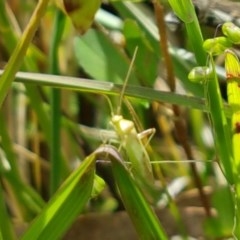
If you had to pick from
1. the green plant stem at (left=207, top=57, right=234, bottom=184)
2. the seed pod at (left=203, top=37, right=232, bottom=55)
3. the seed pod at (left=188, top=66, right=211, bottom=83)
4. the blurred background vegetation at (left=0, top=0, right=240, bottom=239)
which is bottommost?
the blurred background vegetation at (left=0, top=0, right=240, bottom=239)

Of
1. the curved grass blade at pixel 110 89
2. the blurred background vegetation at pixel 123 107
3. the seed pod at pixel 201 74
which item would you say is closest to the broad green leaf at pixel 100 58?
the blurred background vegetation at pixel 123 107

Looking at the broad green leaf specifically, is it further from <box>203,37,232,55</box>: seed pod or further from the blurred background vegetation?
<box>203,37,232,55</box>: seed pod

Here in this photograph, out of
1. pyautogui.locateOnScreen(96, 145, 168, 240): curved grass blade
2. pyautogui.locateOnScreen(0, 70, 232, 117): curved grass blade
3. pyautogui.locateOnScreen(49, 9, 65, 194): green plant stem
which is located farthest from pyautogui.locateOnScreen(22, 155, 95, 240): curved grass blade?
pyautogui.locateOnScreen(49, 9, 65, 194): green plant stem

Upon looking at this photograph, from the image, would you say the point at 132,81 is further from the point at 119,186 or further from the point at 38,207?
the point at 119,186

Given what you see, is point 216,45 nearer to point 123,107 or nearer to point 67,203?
point 67,203

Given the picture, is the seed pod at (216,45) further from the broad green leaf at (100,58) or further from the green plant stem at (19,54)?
the broad green leaf at (100,58)
